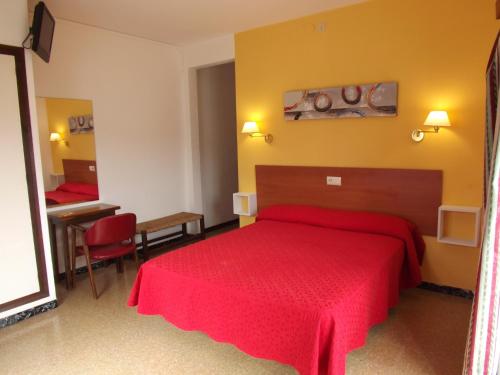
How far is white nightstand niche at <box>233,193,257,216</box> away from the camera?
13.3 feet

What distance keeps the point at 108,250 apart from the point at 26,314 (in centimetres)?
78

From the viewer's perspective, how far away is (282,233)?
3125mm

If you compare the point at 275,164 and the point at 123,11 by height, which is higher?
the point at 123,11

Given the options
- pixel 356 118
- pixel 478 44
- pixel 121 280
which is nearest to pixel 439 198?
pixel 356 118

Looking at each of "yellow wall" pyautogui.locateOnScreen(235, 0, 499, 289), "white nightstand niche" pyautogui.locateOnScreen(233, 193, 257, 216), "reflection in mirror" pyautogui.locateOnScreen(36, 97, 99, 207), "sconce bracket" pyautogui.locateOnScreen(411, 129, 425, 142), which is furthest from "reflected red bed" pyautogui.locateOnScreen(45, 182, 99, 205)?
"sconce bracket" pyautogui.locateOnScreen(411, 129, 425, 142)

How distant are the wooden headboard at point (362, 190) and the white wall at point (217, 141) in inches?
51.6

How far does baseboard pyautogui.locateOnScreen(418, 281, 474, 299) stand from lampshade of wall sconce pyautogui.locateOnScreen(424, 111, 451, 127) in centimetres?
139

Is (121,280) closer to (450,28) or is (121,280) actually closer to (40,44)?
(40,44)

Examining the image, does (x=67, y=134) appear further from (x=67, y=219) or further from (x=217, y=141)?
(x=217, y=141)

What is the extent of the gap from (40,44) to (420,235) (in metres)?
3.36

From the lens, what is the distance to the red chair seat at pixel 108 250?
3180 millimetres

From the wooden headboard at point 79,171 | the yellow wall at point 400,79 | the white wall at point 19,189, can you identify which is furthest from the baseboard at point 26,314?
the yellow wall at point 400,79

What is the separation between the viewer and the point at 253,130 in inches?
150

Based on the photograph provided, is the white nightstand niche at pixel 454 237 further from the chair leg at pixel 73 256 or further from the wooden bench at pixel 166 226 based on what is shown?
the chair leg at pixel 73 256
